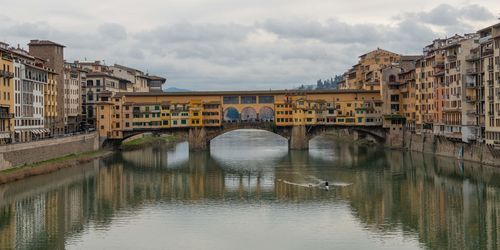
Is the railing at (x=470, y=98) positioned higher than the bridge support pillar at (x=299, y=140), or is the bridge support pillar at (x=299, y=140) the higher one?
the railing at (x=470, y=98)

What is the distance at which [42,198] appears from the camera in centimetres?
3941

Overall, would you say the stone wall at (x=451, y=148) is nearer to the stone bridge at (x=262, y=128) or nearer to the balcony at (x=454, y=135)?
the balcony at (x=454, y=135)

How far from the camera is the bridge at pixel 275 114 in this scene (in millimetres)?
74562

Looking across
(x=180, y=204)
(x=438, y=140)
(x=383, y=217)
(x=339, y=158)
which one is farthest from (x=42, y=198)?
(x=438, y=140)

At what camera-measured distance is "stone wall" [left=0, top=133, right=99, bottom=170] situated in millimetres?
45875

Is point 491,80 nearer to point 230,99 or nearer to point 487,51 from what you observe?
point 487,51

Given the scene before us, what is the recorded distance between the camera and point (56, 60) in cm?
7169

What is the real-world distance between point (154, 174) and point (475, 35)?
96.4ft

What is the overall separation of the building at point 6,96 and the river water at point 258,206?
6060 mm

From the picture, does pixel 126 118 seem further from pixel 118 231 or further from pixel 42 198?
pixel 118 231

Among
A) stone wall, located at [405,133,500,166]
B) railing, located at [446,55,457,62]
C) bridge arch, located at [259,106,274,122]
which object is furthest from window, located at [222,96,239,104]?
railing, located at [446,55,457,62]

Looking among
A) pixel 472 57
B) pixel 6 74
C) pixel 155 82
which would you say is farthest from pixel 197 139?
pixel 155 82

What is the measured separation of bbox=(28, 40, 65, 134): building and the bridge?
180 inches

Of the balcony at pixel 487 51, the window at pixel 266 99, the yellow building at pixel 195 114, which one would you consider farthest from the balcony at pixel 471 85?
the yellow building at pixel 195 114
